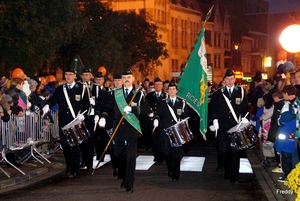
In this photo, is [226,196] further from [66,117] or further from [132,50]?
[132,50]

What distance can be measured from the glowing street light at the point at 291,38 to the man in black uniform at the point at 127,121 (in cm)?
345

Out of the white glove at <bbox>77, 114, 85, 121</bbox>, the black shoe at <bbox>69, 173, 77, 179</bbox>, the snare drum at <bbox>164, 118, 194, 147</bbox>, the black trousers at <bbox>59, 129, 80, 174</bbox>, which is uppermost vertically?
the white glove at <bbox>77, 114, 85, 121</bbox>

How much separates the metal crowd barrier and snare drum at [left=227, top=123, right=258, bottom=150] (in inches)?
173

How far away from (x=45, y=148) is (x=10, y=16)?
40.1 feet

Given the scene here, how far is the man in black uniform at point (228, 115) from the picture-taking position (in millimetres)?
12117

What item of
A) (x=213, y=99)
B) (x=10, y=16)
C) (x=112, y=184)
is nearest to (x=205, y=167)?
(x=213, y=99)

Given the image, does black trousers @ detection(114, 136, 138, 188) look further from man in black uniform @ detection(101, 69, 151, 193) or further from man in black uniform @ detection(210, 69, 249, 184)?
man in black uniform @ detection(210, 69, 249, 184)

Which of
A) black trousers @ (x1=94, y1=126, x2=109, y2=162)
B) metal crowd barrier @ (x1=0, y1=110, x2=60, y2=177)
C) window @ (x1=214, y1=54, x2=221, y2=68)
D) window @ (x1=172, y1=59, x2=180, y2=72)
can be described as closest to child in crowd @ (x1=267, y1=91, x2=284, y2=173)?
black trousers @ (x1=94, y1=126, x2=109, y2=162)

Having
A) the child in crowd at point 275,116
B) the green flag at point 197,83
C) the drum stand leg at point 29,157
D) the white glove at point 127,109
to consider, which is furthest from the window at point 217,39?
the white glove at point 127,109

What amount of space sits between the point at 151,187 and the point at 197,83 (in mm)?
5067

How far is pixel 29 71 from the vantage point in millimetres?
29297

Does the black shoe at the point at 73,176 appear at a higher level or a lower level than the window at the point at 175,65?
lower

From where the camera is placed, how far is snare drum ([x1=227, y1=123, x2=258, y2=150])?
11727 mm

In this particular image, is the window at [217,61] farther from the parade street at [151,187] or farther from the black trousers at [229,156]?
the black trousers at [229,156]
